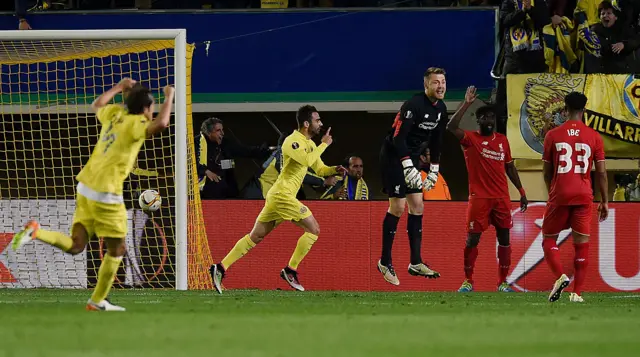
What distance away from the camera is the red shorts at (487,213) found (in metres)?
14.3

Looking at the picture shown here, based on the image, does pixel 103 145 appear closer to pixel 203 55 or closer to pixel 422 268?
pixel 422 268

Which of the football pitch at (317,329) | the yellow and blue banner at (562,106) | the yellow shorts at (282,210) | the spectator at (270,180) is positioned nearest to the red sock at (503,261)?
the yellow shorts at (282,210)

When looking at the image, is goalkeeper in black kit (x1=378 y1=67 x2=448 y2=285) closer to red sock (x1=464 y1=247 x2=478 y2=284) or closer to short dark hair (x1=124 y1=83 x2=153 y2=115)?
red sock (x1=464 y1=247 x2=478 y2=284)

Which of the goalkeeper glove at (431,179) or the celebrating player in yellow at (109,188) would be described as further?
the goalkeeper glove at (431,179)

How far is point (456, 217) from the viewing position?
15977mm

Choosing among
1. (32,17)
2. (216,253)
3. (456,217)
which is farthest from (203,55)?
(456,217)

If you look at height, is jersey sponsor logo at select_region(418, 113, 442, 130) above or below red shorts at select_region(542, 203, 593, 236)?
above

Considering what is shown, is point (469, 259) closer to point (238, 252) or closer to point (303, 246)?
point (303, 246)

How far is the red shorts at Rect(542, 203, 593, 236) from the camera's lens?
11469mm

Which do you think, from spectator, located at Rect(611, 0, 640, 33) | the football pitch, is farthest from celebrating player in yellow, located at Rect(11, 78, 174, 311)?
spectator, located at Rect(611, 0, 640, 33)

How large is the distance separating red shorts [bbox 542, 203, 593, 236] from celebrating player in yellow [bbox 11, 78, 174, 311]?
4350 millimetres

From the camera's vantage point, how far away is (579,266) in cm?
1153

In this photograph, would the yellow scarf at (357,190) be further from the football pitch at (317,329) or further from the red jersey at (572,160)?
the football pitch at (317,329)

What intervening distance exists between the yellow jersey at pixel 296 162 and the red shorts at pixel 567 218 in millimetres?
2760
